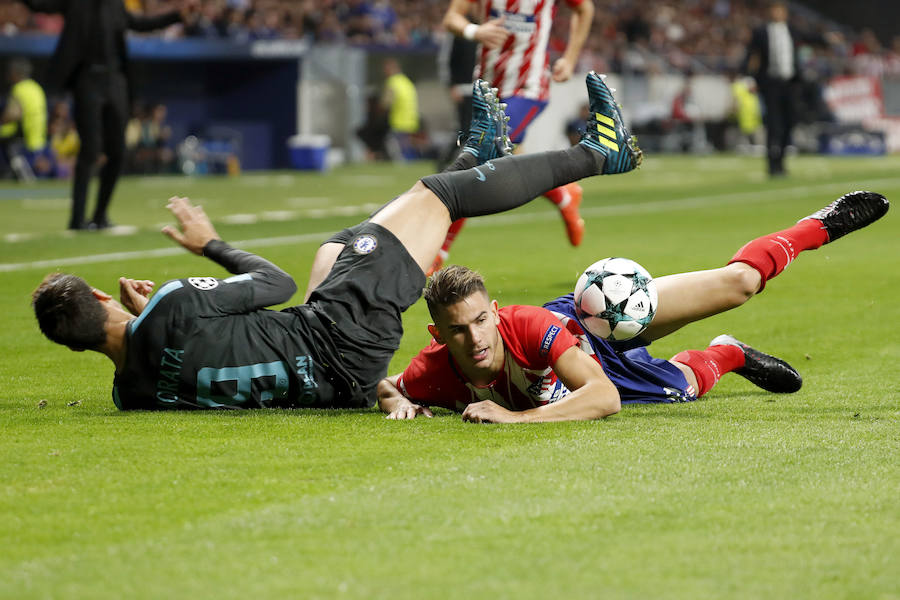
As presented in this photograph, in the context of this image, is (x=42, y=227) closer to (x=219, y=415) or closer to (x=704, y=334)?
(x=704, y=334)

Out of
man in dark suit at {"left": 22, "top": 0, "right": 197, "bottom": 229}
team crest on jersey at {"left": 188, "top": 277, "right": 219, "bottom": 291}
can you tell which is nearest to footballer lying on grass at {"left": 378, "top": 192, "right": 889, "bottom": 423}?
team crest on jersey at {"left": 188, "top": 277, "right": 219, "bottom": 291}

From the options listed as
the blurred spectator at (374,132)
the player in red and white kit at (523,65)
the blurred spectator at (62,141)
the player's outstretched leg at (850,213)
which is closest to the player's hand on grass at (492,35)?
the player in red and white kit at (523,65)

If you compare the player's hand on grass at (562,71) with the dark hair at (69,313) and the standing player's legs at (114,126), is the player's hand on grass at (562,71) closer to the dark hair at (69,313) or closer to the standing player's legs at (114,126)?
the standing player's legs at (114,126)

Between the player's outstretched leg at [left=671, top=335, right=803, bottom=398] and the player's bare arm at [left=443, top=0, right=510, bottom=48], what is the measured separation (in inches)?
142

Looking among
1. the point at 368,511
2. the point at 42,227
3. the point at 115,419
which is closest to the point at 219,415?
the point at 115,419

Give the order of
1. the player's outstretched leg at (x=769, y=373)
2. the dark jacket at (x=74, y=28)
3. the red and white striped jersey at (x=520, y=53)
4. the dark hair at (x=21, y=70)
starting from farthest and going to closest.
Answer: the dark hair at (x=21, y=70)
the dark jacket at (x=74, y=28)
the red and white striped jersey at (x=520, y=53)
the player's outstretched leg at (x=769, y=373)

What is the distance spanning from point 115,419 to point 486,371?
1.39 metres

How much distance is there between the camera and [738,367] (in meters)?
5.99

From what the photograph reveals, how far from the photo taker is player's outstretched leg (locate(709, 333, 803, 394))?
19.2ft

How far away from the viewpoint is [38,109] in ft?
78.1

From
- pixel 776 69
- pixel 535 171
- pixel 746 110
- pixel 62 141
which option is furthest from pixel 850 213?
pixel 746 110

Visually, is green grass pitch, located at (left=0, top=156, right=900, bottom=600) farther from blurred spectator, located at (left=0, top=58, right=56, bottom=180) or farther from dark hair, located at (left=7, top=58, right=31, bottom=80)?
dark hair, located at (left=7, top=58, right=31, bottom=80)

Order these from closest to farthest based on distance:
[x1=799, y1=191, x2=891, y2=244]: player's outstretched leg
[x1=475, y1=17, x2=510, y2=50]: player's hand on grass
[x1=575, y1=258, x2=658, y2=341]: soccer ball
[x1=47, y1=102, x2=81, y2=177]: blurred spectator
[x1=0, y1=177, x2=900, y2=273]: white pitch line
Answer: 1. [x1=575, y1=258, x2=658, y2=341]: soccer ball
2. [x1=799, y1=191, x2=891, y2=244]: player's outstretched leg
3. [x1=475, y1=17, x2=510, y2=50]: player's hand on grass
4. [x1=0, y1=177, x2=900, y2=273]: white pitch line
5. [x1=47, y1=102, x2=81, y2=177]: blurred spectator

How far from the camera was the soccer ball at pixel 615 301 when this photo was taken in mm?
5406
